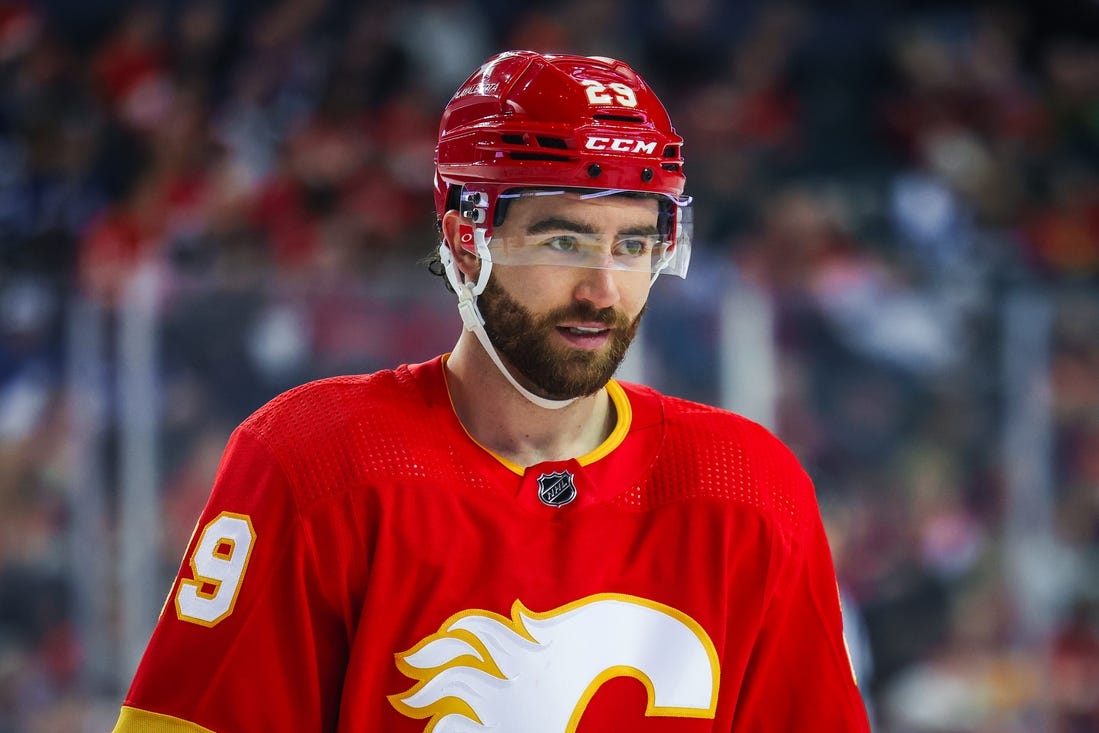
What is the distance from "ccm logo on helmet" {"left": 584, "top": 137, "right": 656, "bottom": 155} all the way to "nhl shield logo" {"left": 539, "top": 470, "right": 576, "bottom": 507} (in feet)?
1.28

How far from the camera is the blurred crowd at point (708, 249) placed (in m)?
3.72

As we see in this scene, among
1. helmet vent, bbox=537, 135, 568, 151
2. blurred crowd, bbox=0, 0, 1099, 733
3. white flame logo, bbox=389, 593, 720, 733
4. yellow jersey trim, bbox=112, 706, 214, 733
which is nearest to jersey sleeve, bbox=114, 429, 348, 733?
yellow jersey trim, bbox=112, 706, 214, 733

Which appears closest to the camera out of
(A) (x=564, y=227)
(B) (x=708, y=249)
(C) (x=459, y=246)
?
(A) (x=564, y=227)

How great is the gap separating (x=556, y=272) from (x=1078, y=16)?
485 cm

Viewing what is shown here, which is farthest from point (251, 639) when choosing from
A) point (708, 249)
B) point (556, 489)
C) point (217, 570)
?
point (708, 249)

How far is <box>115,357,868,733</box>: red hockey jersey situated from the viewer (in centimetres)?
160

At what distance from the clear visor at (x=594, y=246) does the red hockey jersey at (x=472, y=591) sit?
20 cm

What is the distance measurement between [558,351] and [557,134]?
0.84 ft

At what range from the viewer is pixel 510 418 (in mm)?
1766

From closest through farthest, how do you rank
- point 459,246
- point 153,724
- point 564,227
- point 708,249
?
point 153,724, point 564,227, point 459,246, point 708,249

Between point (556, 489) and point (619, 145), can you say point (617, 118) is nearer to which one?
point (619, 145)

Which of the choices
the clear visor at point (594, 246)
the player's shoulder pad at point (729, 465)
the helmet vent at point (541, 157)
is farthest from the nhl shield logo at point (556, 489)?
the helmet vent at point (541, 157)

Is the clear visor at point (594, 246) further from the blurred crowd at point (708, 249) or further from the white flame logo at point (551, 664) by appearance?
the blurred crowd at point (708, 249)

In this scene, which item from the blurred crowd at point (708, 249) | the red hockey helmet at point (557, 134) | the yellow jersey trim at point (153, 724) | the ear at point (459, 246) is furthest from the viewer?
the blurred crowd at point (708, 249)
